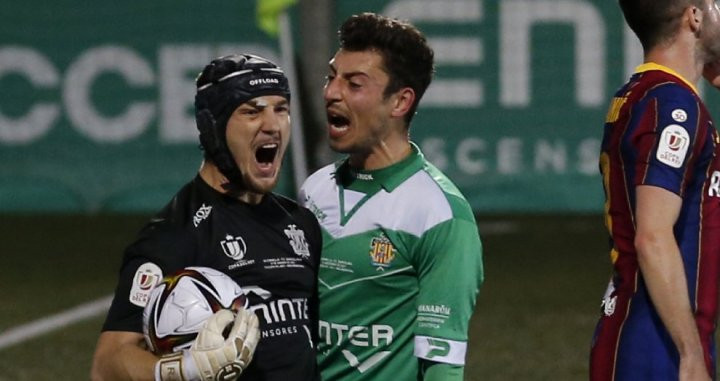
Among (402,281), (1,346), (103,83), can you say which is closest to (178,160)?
(103,83)

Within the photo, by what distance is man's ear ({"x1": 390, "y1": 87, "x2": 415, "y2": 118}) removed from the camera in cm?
476

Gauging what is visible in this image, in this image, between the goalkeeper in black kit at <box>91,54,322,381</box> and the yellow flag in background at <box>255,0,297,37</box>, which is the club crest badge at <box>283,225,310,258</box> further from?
the yellow flag in background at <box>255,0,297,37</box>

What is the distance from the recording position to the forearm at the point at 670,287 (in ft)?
13.9

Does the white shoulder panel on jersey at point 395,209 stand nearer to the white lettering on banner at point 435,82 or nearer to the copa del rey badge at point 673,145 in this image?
the copa del rey badge at point 673,145

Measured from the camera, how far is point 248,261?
418 cm

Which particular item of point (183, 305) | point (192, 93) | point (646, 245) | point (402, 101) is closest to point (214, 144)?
point (183, 305)

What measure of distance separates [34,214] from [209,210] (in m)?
11.4

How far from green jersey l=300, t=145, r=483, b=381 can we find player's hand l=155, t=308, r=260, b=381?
2.72 ft

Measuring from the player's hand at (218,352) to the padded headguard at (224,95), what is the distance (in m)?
0.59

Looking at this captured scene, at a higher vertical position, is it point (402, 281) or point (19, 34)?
point (402, 281)

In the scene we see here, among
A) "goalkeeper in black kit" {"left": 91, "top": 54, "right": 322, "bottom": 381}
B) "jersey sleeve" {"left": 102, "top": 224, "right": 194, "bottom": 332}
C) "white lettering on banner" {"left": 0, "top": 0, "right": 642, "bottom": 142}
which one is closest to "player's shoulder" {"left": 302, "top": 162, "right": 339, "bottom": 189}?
"goalkeeper in black kit" {"left": 91, "top": 54, "right": 322, "bottom": 381}

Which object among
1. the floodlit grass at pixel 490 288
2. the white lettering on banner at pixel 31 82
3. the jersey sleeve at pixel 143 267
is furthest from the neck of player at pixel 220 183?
the white lettering on banner at pixel 31 82

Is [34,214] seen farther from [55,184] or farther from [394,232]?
[394,232]

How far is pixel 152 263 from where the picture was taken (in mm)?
4023
